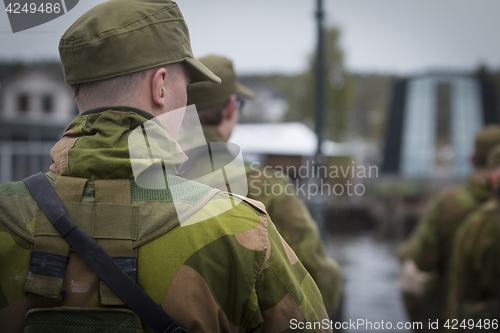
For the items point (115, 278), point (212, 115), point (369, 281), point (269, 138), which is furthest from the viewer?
point (369, 281)

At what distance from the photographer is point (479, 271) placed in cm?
320

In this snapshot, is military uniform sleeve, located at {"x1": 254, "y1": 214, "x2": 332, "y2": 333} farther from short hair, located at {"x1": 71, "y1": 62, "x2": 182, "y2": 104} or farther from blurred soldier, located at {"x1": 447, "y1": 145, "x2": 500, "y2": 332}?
blurred soldier, located at {"x1": 447, "y1": 145, "x2": 500, "y2": 332}

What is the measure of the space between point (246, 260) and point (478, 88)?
16426mm

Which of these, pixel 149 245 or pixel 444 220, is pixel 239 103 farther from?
pixel 444 220

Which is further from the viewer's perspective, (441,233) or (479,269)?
(441,233)

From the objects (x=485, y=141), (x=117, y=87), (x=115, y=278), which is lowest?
(x=485, y=141)

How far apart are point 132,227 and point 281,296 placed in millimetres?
410

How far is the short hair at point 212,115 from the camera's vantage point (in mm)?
2039

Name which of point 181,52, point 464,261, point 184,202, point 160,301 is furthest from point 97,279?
point 464,261

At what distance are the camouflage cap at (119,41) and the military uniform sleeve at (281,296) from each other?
55 centimetres

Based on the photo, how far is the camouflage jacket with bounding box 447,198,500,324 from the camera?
306 cm

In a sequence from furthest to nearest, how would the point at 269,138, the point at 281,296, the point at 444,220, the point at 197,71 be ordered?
1. the point at 444,220
2. the point at 269,138
3. the point at 197,71
4. the point at 281,296

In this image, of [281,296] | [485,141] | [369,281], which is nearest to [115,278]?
[281,296]

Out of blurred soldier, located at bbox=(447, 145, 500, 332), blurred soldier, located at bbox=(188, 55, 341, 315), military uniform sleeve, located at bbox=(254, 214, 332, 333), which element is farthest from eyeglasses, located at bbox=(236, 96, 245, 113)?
blurred soldier, located at bbox=(447, 145, 500, 332)
